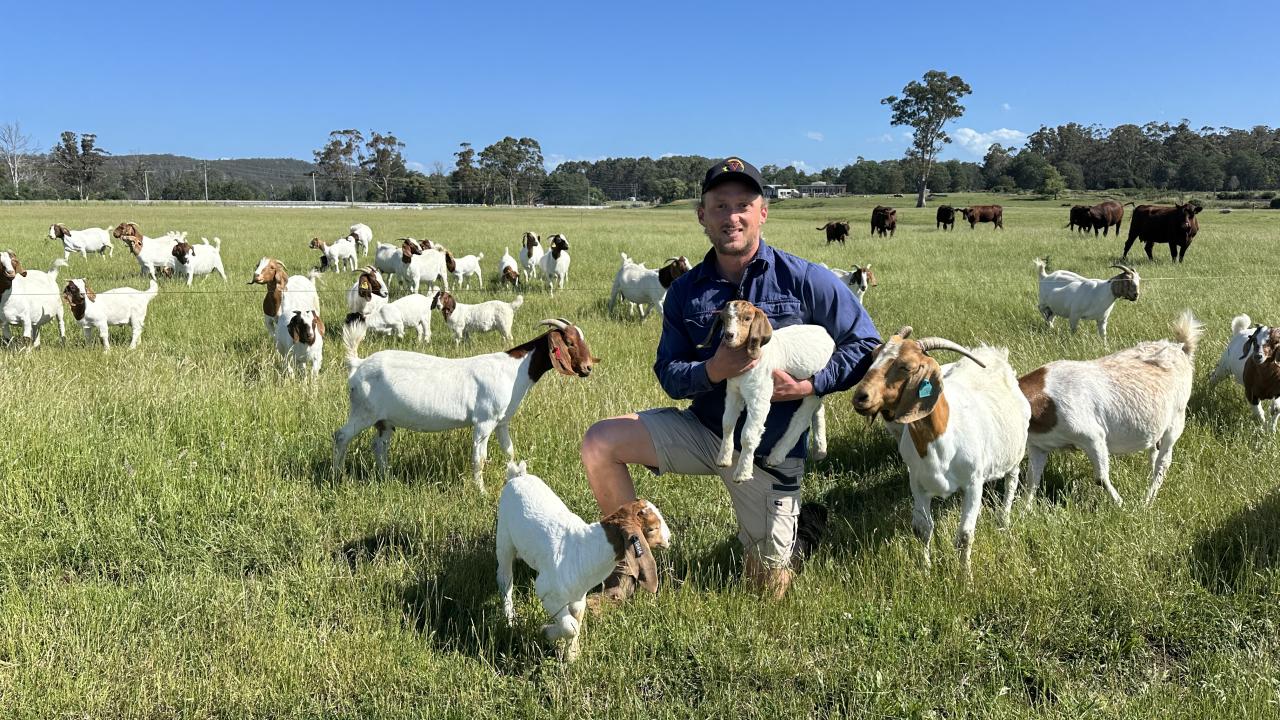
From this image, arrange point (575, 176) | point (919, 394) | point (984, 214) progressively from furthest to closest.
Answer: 1. point (575, 176)
2. point (984, 214)
3. point (919, 394)

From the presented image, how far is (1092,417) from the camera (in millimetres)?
4574

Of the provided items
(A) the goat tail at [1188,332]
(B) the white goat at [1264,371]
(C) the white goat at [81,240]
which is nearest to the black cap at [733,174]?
(A) the goat tail at [1188,332]

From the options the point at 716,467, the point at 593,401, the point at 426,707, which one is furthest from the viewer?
the point at 593,401

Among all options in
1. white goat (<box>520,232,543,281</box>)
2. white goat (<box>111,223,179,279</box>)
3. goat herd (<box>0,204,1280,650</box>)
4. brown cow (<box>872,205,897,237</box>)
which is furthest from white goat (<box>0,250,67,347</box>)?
brown cow (<box>872,205,897,237</box>)

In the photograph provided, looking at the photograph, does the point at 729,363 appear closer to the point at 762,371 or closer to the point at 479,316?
the point at 762,371

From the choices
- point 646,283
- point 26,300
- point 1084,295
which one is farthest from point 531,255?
point 1084,295

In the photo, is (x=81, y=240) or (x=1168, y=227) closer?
(x=1168, y=227)

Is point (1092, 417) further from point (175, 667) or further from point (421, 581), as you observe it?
point (175, 667)

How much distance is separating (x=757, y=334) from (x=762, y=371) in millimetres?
259

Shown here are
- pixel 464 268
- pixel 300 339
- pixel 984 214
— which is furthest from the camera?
pixel 984 214

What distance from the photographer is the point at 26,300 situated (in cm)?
888

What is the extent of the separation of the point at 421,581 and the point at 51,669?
5.29 ft

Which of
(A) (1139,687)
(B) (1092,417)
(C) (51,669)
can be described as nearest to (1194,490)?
(B) (1092,417)

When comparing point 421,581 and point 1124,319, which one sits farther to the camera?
point 1124,319
